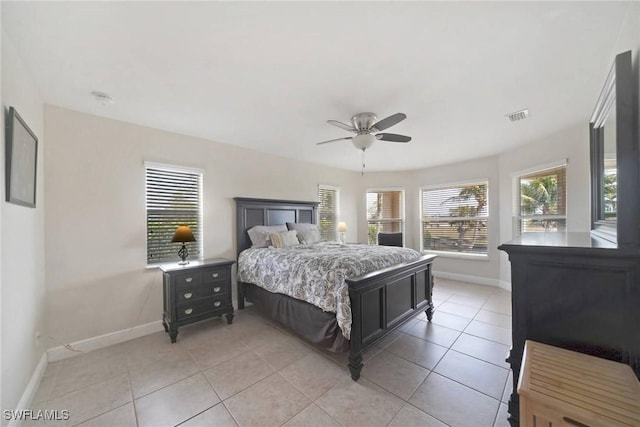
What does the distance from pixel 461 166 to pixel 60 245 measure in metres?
6.41

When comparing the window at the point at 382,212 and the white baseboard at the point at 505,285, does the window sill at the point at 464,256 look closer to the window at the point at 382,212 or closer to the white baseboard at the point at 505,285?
the white baseboard at the point at 505,285

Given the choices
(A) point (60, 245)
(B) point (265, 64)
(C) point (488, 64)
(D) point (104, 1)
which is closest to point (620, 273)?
(C) point (488, 64)

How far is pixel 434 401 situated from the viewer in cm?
180

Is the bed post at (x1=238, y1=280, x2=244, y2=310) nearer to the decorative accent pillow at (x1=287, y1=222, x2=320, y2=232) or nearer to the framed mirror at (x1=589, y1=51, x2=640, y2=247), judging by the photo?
the decorative accent pillow at (x1=287, y1=222, x2=320, y2=232)

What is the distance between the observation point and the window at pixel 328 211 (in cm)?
527

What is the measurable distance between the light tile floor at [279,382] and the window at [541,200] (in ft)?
6.50

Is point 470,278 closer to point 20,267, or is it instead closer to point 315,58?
point 315,58

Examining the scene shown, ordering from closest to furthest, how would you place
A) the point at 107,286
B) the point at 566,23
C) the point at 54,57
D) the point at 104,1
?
the point at 104,1 → the point at 566,23 → the point at 54,57 → the point at 107,286

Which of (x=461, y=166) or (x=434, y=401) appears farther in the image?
(x=461, y=166)

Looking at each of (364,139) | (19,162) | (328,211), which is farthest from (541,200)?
(19,162)

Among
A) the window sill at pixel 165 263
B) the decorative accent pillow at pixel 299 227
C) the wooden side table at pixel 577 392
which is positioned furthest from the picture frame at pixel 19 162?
the wooden side table at pixel 577 392

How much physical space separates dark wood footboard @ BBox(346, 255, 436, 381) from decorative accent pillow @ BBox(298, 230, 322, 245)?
67.6 inches

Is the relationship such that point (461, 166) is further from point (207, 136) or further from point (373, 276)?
point (207, 136)

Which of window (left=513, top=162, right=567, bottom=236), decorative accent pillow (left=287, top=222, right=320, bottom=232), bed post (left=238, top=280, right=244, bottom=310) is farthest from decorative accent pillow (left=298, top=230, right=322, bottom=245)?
window (left=513, top=162, right=567, bottom=236)
